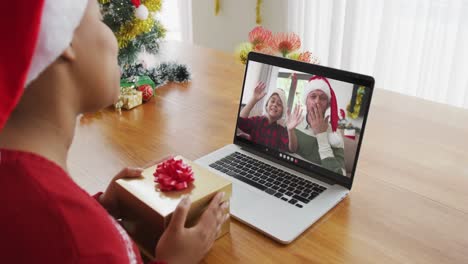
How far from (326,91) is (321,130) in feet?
0.27

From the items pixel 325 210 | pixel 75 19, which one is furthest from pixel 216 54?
pixel 75 19

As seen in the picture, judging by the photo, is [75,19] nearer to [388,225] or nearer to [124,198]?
[124,198]

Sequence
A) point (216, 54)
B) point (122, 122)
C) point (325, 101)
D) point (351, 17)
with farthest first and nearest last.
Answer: point (351, 17) → point (216, 54) → point (122, 122) → point (325, 101)

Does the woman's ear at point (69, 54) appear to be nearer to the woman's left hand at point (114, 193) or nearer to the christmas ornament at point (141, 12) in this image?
the woman's left hand at point (114, 193)

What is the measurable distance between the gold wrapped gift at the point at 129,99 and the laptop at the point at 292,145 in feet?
1.34

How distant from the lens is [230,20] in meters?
3.11

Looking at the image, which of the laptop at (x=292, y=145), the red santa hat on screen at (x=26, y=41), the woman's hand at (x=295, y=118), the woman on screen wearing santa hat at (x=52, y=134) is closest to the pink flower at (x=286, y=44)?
the laptop at (x=292, y=145)

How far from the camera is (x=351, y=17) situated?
2.41 meters

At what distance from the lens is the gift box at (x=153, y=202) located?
0.77m

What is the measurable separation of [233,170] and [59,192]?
501 millimetres

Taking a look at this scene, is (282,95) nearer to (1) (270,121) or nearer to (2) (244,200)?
(1) (270,121)

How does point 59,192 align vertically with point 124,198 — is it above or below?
above

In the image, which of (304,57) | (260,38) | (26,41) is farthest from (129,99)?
(26,41)

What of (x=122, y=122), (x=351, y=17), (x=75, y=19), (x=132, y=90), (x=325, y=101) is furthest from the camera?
(x=351, y=17)
